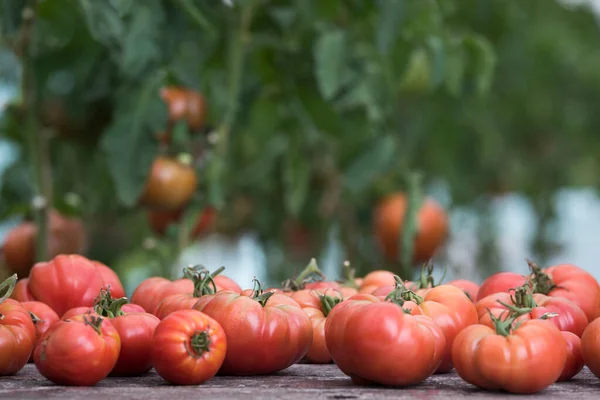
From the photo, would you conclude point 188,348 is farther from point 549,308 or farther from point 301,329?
point 549,308

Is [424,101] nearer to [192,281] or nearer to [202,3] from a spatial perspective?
[202,3]

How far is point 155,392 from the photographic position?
969 mm

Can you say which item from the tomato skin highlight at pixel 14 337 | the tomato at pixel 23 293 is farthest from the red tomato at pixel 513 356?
the tomato at pixel 23 293

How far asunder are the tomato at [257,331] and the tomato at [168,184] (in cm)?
94

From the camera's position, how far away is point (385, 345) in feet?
3.41

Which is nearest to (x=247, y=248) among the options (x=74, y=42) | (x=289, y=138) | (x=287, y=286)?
(x=289, y=138)

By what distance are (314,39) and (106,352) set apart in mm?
1292

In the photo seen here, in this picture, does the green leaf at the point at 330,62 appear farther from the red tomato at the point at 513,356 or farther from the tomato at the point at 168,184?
the red tomato at the point at 513,356

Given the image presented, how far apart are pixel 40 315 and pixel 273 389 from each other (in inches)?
16.9

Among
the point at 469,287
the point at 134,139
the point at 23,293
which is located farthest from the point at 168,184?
the point at 469,287

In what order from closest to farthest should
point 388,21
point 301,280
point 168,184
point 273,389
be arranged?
1. point 273,389
2. point 301,280
3. point 388,21
4. point 168,184

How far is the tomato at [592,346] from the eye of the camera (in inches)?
43.4

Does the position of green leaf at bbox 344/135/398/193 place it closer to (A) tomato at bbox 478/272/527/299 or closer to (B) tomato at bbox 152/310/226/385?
(A) tomato at bbox 478/272/527/299

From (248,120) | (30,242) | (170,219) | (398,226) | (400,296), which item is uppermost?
(248,120)
